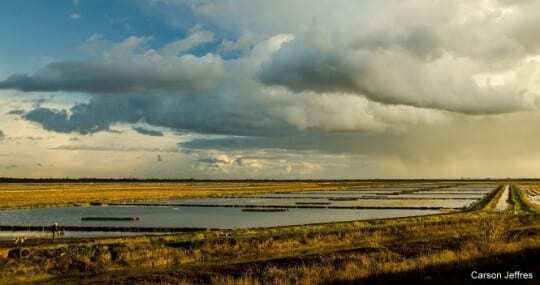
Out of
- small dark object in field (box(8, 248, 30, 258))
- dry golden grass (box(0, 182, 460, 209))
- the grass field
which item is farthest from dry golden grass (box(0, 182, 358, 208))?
the grass field

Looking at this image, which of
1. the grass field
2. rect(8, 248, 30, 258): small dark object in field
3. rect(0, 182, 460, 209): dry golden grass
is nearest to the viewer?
the grass field

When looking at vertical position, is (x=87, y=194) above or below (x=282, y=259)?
below

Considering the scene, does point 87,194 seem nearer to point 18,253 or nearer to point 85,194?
point 85,194

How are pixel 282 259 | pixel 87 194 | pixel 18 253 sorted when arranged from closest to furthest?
pixel 282 259
pixel 18 253
pixel 87 194

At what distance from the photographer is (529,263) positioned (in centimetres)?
1770

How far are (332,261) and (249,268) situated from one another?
316 cm

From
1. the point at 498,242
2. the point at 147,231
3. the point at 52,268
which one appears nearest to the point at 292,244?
the point at 498,242

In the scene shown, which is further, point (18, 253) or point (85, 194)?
point (85, 194)

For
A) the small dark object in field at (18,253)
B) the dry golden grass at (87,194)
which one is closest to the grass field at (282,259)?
the small dark object in field at (18,253)

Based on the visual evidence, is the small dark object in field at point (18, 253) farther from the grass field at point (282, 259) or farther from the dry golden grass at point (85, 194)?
the dry golden grass at point (85, 194)

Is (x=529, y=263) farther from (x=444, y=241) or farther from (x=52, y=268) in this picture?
(x=52, y=268)

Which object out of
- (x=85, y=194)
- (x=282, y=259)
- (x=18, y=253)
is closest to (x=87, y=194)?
(x=85, y=194)

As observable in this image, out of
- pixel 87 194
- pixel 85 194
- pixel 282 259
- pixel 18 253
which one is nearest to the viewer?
pixel 282 259

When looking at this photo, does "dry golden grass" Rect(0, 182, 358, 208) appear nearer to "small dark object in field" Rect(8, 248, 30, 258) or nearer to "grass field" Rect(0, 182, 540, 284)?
"small dark object in field" Rect(8, 248, 30, 258)
